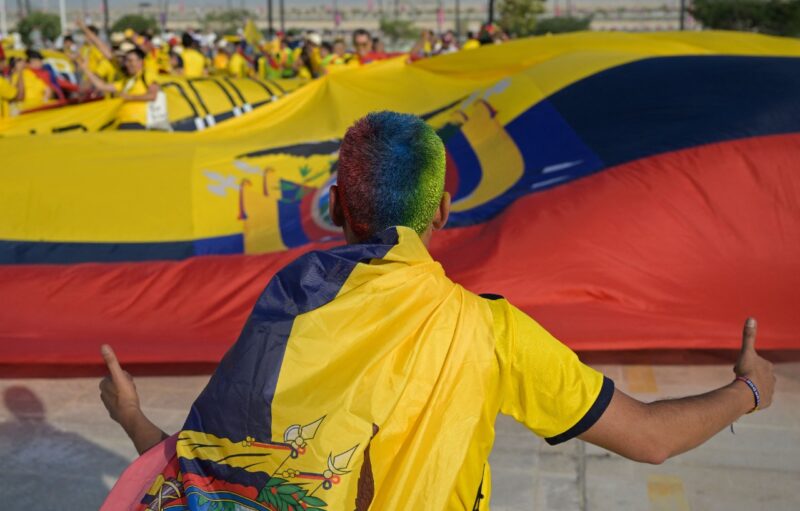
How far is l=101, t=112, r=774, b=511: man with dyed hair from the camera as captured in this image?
155cm

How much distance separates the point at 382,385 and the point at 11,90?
11230 millimetres

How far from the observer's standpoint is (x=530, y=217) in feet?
15.6

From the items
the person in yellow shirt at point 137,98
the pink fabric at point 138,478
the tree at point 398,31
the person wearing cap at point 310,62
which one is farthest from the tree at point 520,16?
the pink fabric at point 138,478

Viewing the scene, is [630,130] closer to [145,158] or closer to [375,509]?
[145,158]

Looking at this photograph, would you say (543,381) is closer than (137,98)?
Yes

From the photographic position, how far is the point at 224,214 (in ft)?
19.9

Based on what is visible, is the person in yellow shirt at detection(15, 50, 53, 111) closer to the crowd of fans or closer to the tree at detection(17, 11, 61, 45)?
the crowd of fans

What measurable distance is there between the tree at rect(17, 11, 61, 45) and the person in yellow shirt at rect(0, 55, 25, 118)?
34.1 metres

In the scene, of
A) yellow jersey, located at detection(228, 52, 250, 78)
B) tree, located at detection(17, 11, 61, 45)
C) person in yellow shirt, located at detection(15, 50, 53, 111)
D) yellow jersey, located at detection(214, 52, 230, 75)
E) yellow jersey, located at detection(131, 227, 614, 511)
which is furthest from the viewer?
tree, located at detection(17, 11, 61, 45)

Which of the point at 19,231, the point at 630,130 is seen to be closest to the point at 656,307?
the point at 630,130

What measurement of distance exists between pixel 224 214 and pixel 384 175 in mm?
4588

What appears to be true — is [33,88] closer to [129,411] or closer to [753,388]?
[129,411]

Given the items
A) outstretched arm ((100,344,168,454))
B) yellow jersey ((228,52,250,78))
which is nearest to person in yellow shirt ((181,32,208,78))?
yellow jersey ((228,52,250,78))

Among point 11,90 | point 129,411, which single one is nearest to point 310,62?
point 11,90
